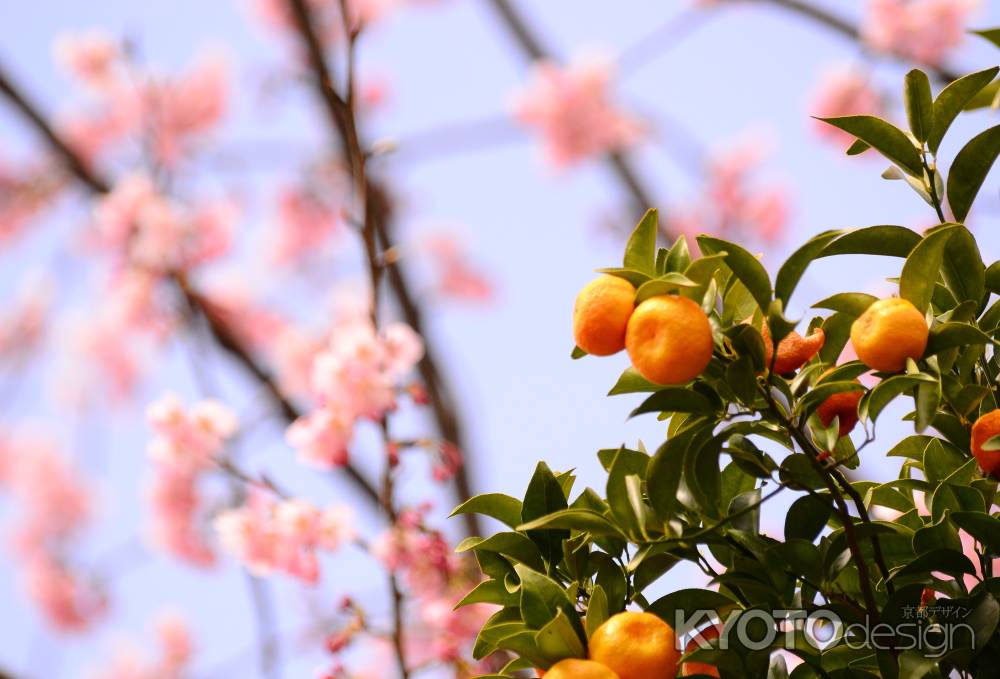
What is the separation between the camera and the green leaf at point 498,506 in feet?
1.39

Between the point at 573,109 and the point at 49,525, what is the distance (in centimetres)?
224

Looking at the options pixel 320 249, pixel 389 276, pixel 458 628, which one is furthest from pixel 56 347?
pixel 458 628

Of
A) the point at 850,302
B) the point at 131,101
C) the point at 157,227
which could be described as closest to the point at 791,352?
the point at 850,302

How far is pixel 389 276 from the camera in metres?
1.68

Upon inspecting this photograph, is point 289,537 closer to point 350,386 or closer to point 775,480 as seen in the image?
point 350,386

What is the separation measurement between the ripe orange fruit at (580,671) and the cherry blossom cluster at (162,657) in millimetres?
2663

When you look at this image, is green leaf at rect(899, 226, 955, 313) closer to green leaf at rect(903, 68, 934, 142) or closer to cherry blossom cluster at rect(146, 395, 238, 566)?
green leaf at rect(903, 68, 934, 142)

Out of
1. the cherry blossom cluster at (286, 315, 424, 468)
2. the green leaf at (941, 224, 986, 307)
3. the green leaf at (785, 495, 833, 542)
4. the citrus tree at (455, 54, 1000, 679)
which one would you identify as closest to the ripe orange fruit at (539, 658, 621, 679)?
the citrus tree at (455, 54, 1000, 679)

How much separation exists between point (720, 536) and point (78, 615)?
2.82 m

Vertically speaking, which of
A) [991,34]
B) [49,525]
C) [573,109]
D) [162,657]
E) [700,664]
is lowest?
[162,657]

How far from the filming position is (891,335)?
36 centimetres

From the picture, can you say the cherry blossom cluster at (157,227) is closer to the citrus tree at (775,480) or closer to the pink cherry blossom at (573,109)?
the pink cherry blossom at (573,109)

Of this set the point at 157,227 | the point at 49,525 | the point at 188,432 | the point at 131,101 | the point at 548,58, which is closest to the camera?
the point at 188,432

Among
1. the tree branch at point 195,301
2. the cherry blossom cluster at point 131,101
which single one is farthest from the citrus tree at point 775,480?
the cherry blossom cluster at point 131,101
